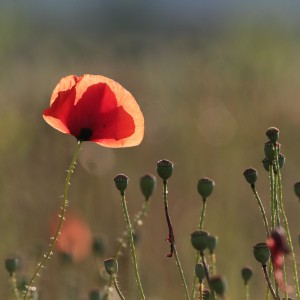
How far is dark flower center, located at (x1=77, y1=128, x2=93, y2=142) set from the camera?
142 centimetres

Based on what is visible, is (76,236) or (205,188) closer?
(205,188)

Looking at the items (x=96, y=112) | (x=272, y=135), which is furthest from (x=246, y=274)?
(x=96, y=112)

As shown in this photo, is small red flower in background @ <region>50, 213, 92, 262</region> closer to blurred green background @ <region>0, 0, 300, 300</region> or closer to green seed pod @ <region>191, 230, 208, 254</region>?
blurred green background @ <region>0, 0, 300, 300</region>

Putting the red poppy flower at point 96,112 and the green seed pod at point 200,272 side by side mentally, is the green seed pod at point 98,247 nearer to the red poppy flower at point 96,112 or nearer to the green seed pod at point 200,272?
the red poppy flower at point 96,112

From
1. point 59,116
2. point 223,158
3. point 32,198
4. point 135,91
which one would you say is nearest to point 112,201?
point 32,198

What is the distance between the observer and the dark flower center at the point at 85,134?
1422mm

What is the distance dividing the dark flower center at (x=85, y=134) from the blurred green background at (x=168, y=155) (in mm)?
581

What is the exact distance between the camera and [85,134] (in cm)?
143

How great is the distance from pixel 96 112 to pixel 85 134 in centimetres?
4

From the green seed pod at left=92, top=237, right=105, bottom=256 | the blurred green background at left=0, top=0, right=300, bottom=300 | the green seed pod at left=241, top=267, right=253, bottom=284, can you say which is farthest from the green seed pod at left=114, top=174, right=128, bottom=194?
the blurred green background at left=0, top=0, right=300, bottom=300

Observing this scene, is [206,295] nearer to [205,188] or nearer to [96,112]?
[205,188]

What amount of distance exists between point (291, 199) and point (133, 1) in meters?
64.6

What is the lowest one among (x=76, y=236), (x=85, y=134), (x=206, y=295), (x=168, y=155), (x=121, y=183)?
(x=206, y=295)

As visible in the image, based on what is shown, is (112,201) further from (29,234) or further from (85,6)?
(85,6)
